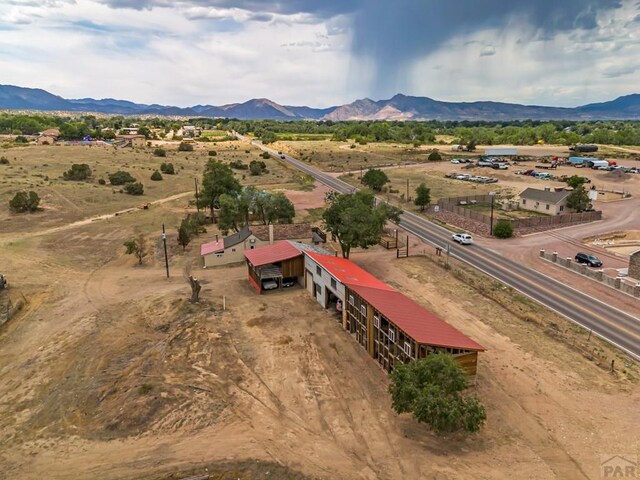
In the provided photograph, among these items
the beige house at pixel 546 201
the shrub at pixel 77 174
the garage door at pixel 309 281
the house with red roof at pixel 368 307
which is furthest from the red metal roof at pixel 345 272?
the shrub at pixel 77 174

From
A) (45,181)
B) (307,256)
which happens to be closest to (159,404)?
(307,256)

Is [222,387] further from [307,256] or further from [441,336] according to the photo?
[307,256]

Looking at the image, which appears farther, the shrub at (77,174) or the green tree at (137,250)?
the shrub at (77,174)

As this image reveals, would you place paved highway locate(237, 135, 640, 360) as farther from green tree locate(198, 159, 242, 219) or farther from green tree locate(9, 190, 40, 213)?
green tree locate(9, 190, 40, 213)

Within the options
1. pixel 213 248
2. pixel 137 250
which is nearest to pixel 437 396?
pixel 213 248

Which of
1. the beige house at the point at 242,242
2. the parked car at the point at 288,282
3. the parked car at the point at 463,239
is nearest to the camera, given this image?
the parked car at the point at 288,282

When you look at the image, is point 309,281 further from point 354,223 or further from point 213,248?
point 213,248

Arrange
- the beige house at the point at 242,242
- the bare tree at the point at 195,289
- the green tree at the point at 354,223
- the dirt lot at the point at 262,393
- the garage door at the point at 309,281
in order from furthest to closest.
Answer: the beige house at the point at 242,242
the green tree at the point at 354,223
the garage door at the point at 309,281
the bare tree at the point at 195,289
the dirt lot at the point at 262,393

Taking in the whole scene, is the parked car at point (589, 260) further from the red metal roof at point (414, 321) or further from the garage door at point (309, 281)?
the garage door at point (309, 281)
